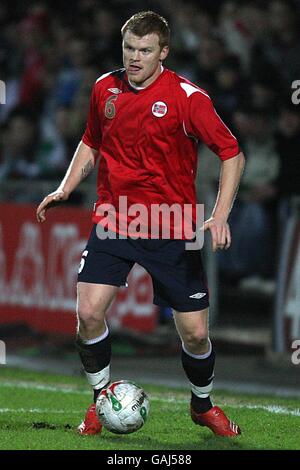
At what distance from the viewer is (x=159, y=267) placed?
775 cm

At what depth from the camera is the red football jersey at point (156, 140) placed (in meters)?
7.64

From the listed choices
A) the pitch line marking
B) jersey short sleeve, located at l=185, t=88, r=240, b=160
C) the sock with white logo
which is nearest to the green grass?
the pitch line marking

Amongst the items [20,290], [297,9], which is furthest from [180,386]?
[297,9]

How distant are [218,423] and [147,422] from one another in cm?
72

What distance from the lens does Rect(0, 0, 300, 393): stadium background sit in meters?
12.8

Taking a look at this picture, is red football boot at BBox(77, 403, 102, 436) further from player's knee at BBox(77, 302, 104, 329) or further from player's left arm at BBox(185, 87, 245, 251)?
player's left arm at BBox(185, 87, 245, 251)

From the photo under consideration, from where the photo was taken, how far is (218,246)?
7250mm

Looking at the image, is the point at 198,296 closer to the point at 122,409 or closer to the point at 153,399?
the point at 122,409

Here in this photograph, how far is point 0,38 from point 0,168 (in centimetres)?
372

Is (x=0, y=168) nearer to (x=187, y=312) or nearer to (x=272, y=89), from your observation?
(x=272, y=89)

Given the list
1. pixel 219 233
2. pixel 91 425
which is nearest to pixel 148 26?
pixel 219 233
